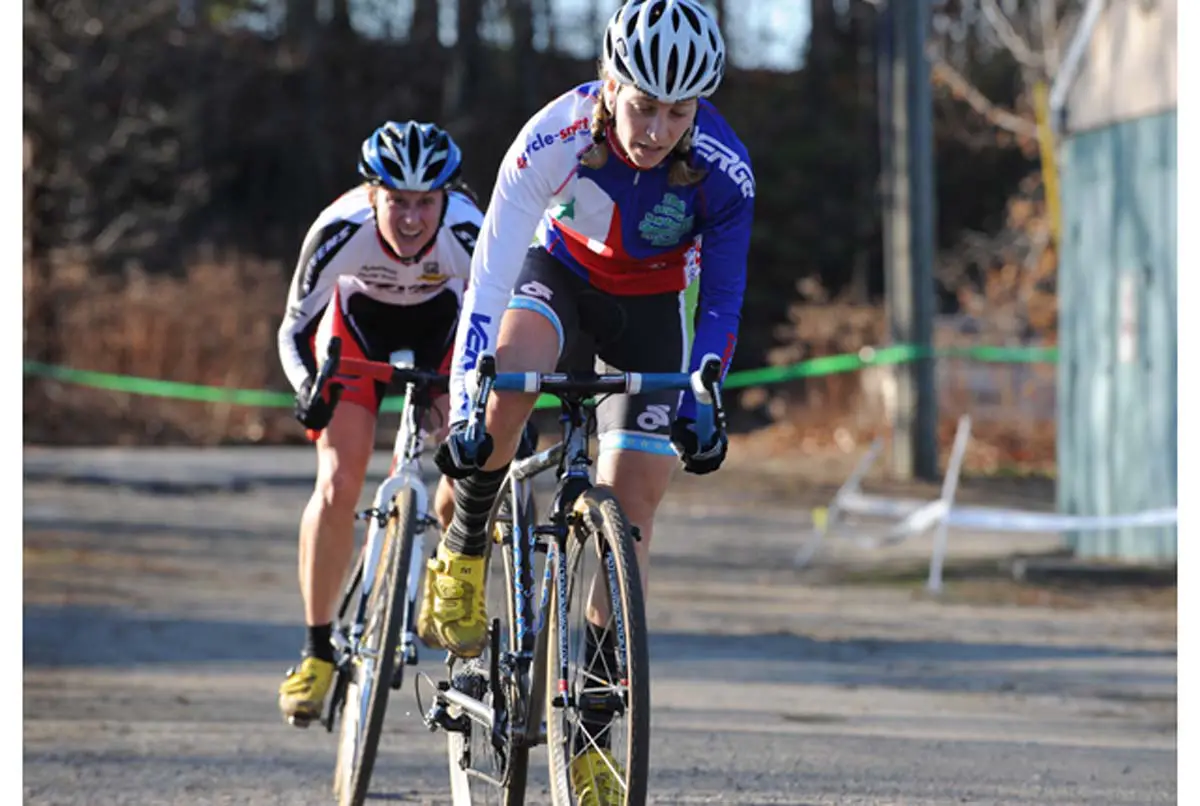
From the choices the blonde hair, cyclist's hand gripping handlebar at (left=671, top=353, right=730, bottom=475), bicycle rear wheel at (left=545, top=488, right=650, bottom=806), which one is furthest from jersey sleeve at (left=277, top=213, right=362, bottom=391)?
cyclist's hand gripping handlebar at (left=671, top=353, right=730, bottom=475)

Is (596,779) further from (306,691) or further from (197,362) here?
(197,362)

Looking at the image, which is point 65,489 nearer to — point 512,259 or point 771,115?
point 512,259

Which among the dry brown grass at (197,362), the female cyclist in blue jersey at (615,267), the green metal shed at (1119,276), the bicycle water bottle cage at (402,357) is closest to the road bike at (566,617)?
the female cyclist in blue jersey at (615,267)

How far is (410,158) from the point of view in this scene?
22.3 feet

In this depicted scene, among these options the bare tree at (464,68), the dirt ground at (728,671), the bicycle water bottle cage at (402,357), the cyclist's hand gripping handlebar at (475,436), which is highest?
the bare tree at (464,68)

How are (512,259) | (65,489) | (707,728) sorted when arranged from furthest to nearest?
(65,489)
(707,728)
(512,259)

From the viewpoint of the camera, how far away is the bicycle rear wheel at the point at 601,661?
16.1 feet

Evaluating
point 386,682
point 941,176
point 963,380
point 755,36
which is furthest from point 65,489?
point 755,36

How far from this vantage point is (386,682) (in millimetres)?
6379

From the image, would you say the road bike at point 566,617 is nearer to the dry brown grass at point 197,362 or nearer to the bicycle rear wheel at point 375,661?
the bicycle rear wheel at point 375,661

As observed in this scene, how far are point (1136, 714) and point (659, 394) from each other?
4.09 meters

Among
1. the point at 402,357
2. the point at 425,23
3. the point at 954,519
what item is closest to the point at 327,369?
the point at 402,357

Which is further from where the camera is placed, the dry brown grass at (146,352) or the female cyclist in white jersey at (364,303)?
the dry brown grass at (146,352)

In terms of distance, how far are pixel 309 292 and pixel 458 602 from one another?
157 cm
